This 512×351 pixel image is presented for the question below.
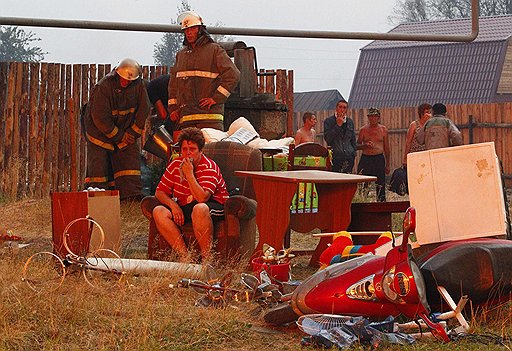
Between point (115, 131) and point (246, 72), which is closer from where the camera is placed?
point (115, 131)

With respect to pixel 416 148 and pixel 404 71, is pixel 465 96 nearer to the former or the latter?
pixel 404 71

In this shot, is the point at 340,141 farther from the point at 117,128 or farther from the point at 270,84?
the point at 117,128

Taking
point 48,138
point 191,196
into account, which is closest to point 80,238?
point 191,196

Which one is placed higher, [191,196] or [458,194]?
[458,194]

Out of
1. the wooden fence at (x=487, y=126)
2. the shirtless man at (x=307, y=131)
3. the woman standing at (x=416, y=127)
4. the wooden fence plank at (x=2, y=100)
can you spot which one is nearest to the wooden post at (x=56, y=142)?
the wooden fence plank at (x=2, y=100)

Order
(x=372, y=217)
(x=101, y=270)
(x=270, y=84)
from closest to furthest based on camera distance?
(x=101, y=270) < (x=372, y=217) < (x=270, y=84)

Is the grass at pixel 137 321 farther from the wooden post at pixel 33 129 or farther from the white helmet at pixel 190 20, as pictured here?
the wooden post at pixel 33 129

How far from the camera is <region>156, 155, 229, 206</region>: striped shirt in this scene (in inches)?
394

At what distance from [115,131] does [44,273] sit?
533cm

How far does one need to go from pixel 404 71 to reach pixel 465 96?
286 cm

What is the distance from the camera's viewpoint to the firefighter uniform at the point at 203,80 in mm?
13406

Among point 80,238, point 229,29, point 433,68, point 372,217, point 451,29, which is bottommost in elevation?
point 80,238

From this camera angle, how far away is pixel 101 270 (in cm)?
865

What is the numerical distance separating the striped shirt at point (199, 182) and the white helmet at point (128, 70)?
353 cm
